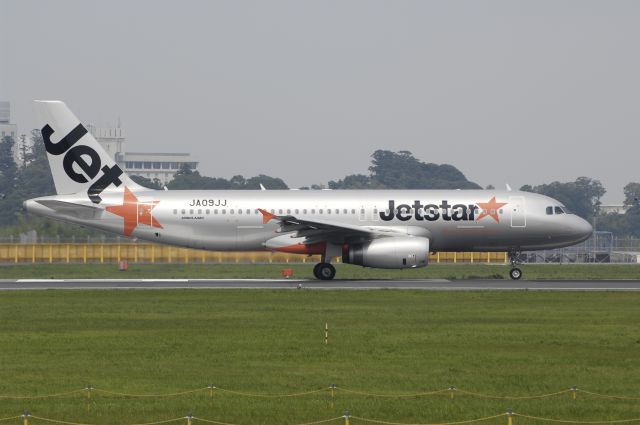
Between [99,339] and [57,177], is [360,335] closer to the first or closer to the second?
[99,339]

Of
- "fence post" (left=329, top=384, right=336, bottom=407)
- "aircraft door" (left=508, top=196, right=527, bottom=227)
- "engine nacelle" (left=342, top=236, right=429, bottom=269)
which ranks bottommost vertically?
"fence post" (left=329, top=384, right=336, bottom=407)

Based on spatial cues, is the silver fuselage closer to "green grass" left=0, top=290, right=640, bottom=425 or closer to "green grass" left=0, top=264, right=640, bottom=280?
"green grass" left=0, top=264, right=640, bottom=280

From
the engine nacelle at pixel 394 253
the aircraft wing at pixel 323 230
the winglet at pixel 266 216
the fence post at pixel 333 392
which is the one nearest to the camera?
the fence post at pixel 333 392

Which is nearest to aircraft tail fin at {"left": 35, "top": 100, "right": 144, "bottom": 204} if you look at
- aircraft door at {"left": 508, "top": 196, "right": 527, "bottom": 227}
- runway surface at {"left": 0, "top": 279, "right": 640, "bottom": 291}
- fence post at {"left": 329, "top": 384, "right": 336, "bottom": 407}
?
runway surface at {"left": 0, "top": 279, "right": 640, "bottom": 291}

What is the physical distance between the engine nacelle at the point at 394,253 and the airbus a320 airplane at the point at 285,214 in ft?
2.59

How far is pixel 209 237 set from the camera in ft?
185

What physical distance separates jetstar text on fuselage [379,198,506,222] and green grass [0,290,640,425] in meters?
11.4

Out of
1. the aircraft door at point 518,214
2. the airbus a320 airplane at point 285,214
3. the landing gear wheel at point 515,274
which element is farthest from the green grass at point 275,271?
the airbus a320 airplane at point 285,214

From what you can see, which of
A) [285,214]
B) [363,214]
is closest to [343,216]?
[363,214]

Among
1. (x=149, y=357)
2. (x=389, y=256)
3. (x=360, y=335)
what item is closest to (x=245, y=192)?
(x=389, y=256)

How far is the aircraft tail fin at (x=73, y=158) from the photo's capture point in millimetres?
56906

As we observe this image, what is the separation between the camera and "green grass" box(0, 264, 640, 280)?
209 feet

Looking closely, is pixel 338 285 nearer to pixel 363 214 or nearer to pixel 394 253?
pixel 394 253

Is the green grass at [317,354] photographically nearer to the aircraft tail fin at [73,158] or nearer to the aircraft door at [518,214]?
the aircraft door at [518,214]
